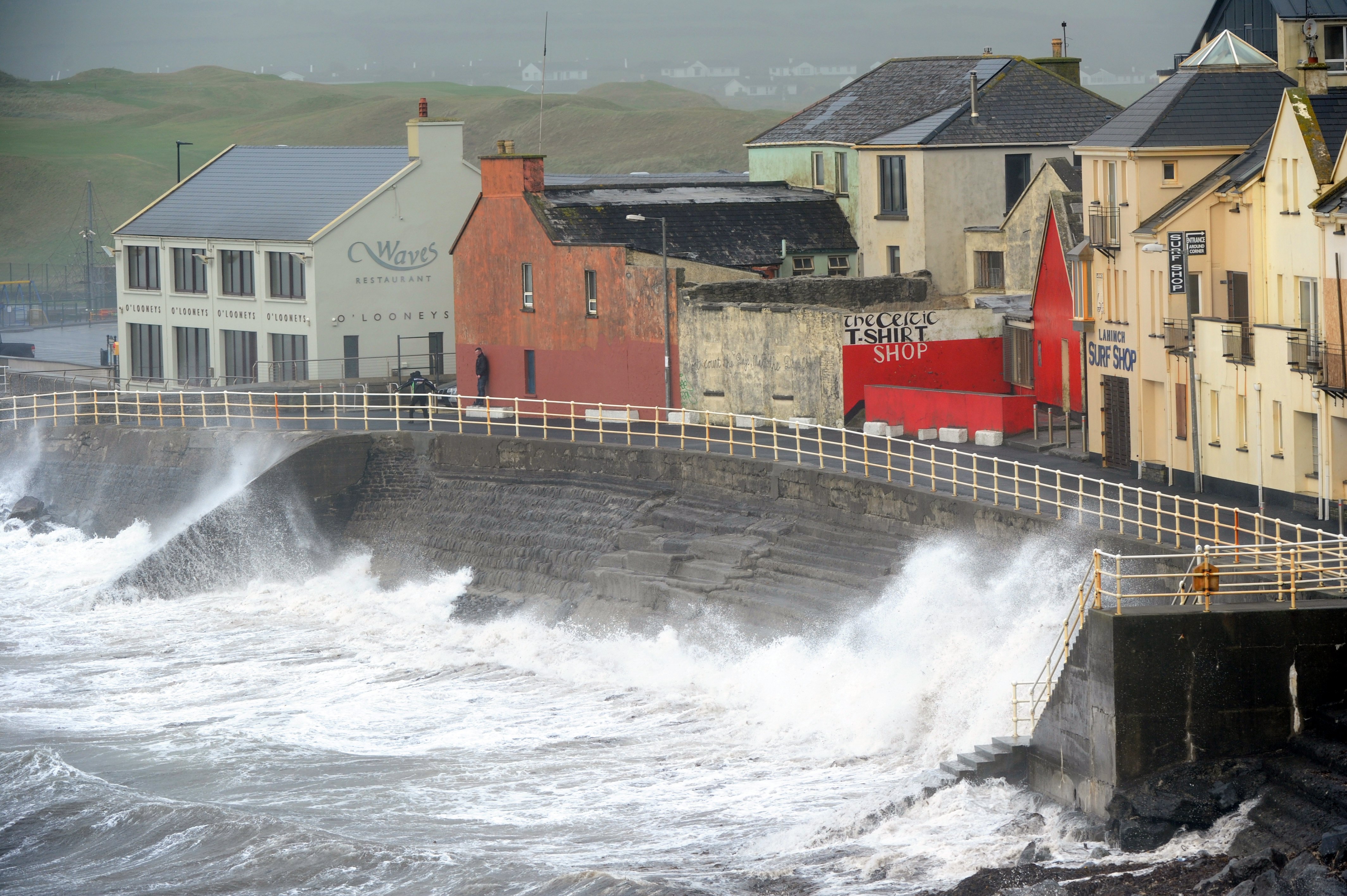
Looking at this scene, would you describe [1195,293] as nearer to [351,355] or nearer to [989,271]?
[989,271]

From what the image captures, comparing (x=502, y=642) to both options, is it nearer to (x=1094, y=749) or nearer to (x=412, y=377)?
(x=412, y=377)

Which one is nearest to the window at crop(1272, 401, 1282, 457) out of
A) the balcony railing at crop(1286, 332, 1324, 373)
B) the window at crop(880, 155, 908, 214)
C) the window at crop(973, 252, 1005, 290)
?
the balcony railing at crop(1286, 332, 1324, 373)

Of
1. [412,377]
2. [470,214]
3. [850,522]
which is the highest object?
[470,214]

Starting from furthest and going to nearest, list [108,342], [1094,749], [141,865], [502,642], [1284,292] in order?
[108,342] → [502,642] → [1284,292] → [141,865] → [1094,749]

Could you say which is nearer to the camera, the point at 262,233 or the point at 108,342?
the point at 262,233

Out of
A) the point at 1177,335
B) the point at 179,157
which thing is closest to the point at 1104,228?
the point at 1177,335

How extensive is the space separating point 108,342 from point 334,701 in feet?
134

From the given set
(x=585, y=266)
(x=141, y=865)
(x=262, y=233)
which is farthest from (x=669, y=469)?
(x=262, y=233)

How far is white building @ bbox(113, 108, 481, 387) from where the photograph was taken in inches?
2060

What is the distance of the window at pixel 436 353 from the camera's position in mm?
53181

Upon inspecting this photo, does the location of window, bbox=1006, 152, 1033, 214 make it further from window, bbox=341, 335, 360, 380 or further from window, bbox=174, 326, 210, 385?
window, bbox=174, 326, 210, 385

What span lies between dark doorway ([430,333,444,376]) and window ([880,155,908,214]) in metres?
13.8

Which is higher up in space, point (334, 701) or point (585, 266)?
point (585, 266)

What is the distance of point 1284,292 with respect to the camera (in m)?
30.8
